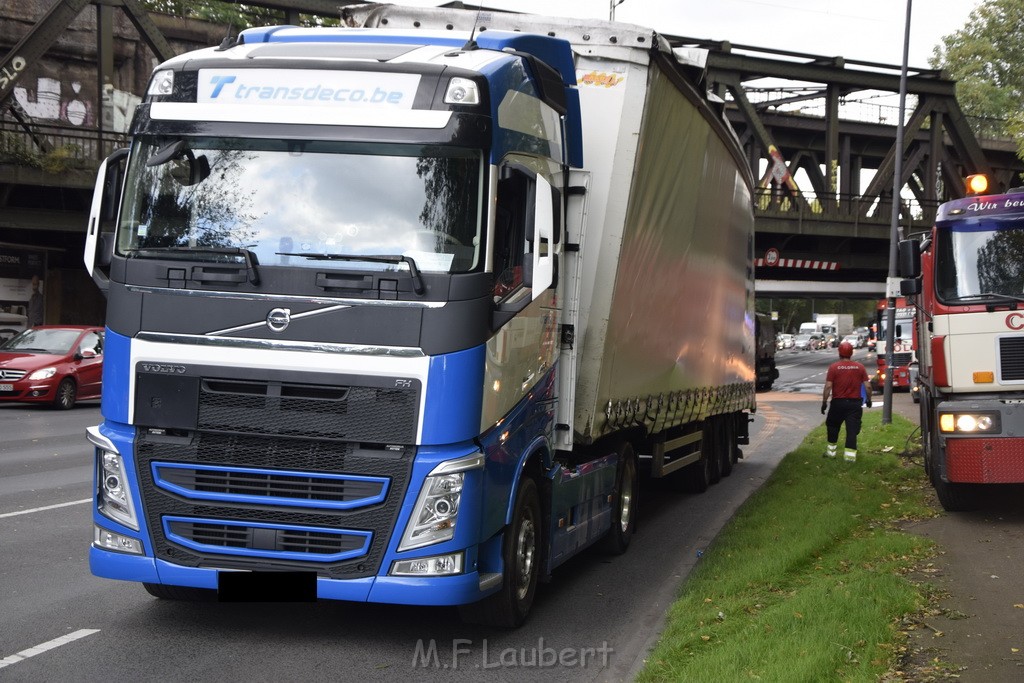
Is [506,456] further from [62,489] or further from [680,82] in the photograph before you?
[62,489]

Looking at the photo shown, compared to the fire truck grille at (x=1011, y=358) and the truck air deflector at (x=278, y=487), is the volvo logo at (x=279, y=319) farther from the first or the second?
the fire truck grille at (x=1011, y=358)

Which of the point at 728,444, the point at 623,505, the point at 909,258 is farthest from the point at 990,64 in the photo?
the point at 623,505

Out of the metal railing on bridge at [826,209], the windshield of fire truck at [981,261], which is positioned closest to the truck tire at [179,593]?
the windshield of fire truck at [981,261]

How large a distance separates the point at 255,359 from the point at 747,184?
1057 centimetres

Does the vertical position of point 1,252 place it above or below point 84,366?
above

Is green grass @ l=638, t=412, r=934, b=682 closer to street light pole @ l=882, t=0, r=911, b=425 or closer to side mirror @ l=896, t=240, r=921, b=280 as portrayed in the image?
side mirror @ l=896, t=240, r=921, b=280

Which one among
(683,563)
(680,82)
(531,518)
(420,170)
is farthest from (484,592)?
(680,82)

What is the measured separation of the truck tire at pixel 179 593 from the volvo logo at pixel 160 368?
1.52 metres

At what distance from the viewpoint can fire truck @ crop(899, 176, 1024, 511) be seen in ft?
35.3

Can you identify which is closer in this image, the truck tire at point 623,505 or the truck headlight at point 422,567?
the truck headlight at point 422,567

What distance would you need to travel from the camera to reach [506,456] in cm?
671

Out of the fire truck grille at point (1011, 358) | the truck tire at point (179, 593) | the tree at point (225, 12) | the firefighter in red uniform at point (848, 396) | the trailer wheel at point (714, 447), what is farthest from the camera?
the tree at point (225, 12)

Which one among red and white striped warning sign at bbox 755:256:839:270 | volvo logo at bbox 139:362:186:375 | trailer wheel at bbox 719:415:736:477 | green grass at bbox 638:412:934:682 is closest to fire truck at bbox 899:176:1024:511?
green grass at bbox 638:412:934:682

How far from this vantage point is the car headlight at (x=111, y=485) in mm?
6445
